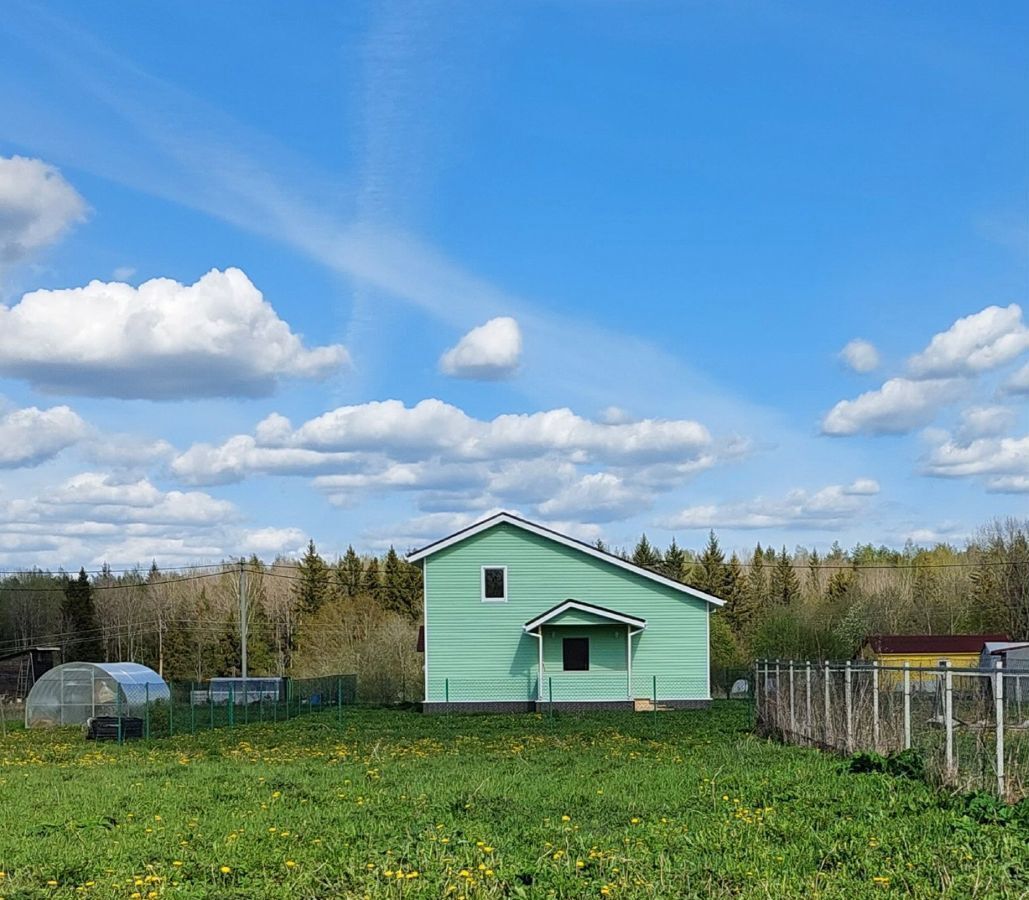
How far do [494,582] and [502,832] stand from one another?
1053 inches

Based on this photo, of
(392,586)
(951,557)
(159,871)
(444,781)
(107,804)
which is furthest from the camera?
(951,557)

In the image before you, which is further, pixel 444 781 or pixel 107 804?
pixel 444 781

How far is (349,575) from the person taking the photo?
8519 cm

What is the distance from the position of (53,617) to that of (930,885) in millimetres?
91909

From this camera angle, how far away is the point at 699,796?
484 inches

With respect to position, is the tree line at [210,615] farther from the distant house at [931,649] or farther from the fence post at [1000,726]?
the fence post at [1000,726]

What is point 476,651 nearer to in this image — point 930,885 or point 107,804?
point 107,804

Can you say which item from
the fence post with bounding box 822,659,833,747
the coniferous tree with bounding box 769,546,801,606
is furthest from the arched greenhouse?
the coniferous tree with bounding box 769,546,801,606

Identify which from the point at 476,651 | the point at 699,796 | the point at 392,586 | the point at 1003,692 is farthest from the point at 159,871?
the point at 392,586

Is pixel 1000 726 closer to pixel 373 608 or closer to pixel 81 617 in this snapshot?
pixel 373 608

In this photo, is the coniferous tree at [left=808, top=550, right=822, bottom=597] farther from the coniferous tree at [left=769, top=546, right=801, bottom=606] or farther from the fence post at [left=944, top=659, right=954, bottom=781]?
the fence post at [left=944, top=659, right=954, bottom=781]

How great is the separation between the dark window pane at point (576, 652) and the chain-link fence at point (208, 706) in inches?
268

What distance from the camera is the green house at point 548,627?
3612 centimetres

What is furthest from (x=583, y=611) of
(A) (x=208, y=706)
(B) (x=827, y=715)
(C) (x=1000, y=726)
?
(C) (x=1000, y=726)
